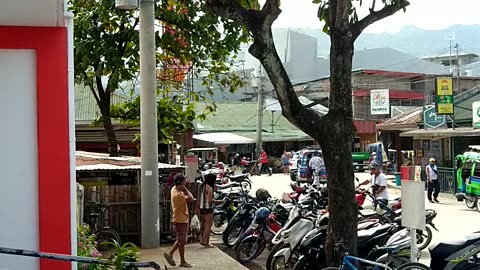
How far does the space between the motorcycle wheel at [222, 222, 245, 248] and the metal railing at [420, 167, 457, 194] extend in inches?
558

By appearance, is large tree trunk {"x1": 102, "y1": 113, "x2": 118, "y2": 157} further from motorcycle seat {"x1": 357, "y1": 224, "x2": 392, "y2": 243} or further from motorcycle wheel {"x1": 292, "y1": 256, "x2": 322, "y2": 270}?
motorcycle seat {"x1": 357, "y1": 224, "x2": 392, "y2": 243}

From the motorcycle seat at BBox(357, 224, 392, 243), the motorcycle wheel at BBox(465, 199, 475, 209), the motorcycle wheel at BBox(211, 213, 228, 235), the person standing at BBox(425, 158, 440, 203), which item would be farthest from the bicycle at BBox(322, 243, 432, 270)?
the person standing at BBox(425, 158, 440, 203)

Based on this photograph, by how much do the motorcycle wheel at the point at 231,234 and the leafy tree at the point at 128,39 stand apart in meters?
3.93

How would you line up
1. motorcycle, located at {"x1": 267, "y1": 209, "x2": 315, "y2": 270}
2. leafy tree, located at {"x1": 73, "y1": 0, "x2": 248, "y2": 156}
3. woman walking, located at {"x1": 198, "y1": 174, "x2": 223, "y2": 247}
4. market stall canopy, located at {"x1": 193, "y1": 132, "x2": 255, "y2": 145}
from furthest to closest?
market stall canopy, located at {"x1": 193, "y1": 132, "x2": 255, "y2": 145} → leafy tree, located at {"x1": 73, "y1": 0, "x2": 248, "y2": 156} → woman walking, located at {"x1": 198, "y1": 174, "x2": 223, "y2": 247} → motorcycle, located at {"x1": 267, "y1": 209, "x2": 315, "y2": 270}

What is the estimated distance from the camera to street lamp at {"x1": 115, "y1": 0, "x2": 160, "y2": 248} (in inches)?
494

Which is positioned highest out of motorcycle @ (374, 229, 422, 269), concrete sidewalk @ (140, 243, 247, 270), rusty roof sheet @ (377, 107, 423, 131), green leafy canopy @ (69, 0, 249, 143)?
green leafy canopy @ (69, 0, 249, 143)

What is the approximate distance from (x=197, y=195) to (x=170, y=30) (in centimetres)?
454

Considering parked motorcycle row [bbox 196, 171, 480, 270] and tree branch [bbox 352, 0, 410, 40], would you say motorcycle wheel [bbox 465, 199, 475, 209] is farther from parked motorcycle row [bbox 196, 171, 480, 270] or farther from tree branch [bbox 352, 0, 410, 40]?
tree branch [bbox 352, 0, 410, 40]

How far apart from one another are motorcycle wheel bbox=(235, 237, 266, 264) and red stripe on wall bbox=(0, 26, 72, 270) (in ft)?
22.1

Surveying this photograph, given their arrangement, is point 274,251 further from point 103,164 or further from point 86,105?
point 86,105

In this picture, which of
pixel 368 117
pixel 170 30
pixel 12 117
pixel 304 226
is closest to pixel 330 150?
pixel 304 226

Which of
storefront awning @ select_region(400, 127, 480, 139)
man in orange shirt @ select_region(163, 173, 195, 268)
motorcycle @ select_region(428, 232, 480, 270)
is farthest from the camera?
storefront awning @ select_region(400, 127, 480, 139)

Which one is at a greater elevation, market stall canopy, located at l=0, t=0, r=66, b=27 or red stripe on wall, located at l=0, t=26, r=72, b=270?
market stall canopy, located at l=0, t=0, r=66, b=27

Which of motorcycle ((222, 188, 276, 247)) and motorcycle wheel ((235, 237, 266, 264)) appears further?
motorcycle ((222, 188, 276, 247))
